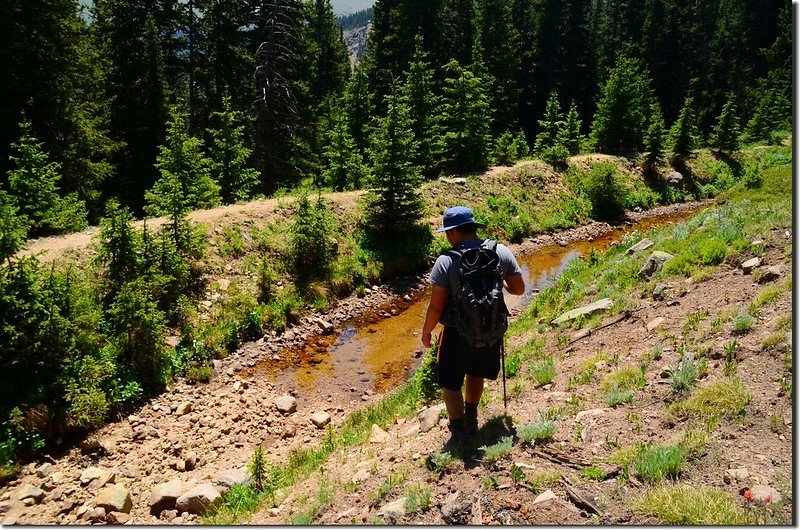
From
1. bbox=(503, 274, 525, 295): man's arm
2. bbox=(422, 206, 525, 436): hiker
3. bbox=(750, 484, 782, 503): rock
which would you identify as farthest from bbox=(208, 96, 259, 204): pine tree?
bbox=(750, 484, 782, 503): rock

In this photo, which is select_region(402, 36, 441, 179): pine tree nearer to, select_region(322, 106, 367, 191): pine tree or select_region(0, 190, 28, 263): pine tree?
select_region(322, 106, 367, 191): pine tree

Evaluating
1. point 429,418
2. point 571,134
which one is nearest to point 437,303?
point 429,418

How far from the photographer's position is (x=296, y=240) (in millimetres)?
Result: 16391

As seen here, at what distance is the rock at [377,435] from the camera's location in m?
7.31

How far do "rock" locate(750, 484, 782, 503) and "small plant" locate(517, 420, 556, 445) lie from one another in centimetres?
177

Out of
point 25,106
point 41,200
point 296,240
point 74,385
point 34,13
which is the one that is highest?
point 34,13

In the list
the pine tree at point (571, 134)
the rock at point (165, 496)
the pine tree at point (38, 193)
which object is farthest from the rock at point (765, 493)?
the pine tree at point (571, 134)

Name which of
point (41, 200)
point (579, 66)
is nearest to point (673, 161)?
point (579, 66)

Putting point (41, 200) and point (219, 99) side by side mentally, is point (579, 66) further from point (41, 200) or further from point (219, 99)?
point (41, 200)

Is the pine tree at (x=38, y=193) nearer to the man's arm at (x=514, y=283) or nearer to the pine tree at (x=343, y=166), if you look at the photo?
the pine tree at (x=343, y=166)

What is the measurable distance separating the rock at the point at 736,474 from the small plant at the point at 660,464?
32 centimetres

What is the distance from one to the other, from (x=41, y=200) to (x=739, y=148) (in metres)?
40.2

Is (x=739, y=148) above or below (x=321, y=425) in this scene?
above

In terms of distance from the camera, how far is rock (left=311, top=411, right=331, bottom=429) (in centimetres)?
1011
